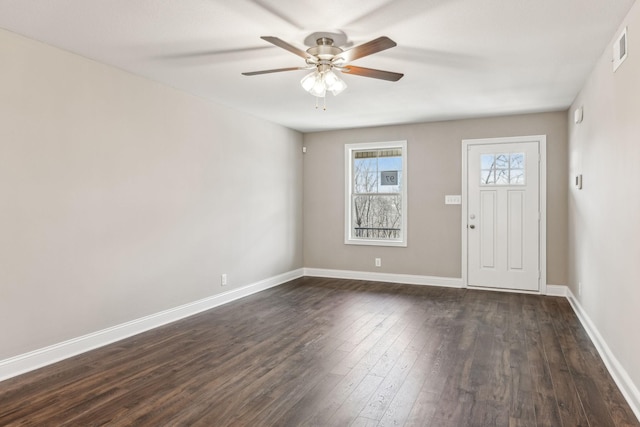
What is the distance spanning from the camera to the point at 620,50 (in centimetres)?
274

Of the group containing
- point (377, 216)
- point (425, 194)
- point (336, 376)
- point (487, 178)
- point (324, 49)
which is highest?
point (324, 49)

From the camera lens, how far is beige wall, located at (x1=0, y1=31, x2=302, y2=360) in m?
2.95

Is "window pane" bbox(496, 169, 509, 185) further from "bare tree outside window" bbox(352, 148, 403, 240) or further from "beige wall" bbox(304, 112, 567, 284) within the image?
"bare tree outside window" bbox(352, 148, 403, 240)

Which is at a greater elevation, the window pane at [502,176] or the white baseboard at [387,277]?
the window pane at [502,176]

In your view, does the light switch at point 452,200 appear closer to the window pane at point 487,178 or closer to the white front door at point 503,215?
the white front door at point 503,215

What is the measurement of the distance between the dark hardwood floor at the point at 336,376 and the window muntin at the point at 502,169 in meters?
1.88

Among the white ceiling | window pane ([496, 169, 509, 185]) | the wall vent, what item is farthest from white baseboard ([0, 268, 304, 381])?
the wall vent

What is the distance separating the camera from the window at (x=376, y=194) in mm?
6344

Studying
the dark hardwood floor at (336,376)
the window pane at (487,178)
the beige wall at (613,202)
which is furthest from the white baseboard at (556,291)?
the window pane at (487,178)

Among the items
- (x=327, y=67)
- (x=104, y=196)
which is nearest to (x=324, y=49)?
(x=327, y=67)

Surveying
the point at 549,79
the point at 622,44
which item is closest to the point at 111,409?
the point at 622,44

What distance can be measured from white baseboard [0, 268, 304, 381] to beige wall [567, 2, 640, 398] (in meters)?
3.84

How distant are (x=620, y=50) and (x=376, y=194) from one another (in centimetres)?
405

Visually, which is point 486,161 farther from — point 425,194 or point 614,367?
point 614,367
